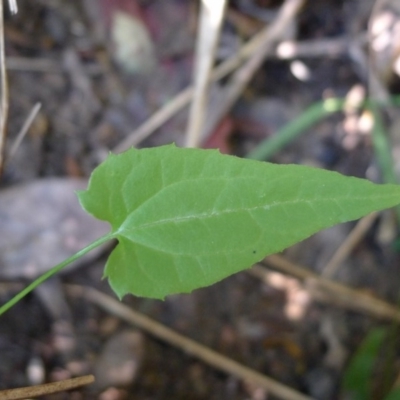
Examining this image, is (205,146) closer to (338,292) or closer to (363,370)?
(338,292)

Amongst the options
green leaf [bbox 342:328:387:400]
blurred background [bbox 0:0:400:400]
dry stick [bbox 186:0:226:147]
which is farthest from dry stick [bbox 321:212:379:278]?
dry stick [bbox 186:0:226:147]

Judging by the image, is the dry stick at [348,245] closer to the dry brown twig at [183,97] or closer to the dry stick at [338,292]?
the dry stick at [338,292]

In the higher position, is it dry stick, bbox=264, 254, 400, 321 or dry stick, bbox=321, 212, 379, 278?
dry stick, bbox=321, 212, 379, 278

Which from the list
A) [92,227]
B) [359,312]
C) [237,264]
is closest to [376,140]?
[359,312]

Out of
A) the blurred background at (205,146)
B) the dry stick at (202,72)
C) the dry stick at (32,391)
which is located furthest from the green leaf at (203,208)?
the dry stick at (202,72)

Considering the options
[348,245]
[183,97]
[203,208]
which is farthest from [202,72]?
[203,208]

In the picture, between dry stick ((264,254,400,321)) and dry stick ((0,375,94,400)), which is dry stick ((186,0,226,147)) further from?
dry stick ((0,375,94,400))
